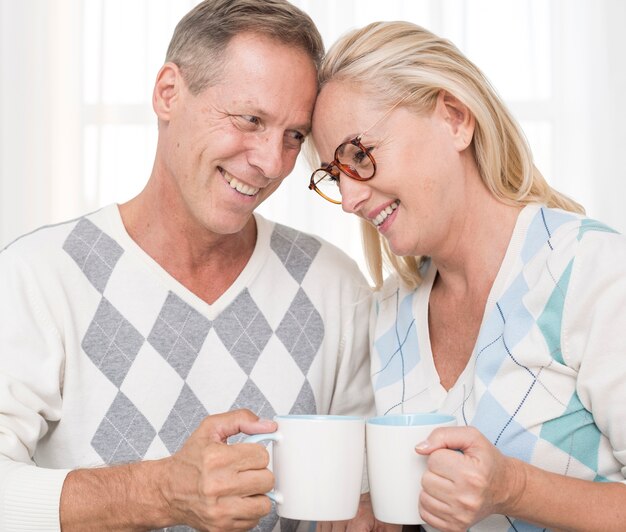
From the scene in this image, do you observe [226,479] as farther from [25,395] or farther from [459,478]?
[25,395]

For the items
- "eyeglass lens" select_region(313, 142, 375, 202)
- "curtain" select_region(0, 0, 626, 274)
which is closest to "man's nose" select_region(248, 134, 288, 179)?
"eyeglass lens" select_region(313, 142, 375, 202)

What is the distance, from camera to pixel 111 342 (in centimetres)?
163

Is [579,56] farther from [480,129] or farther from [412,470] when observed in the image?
[412,470]

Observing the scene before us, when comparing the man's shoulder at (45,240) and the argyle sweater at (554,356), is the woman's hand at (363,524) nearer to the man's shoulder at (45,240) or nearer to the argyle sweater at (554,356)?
the argyle sweater at (554,356)

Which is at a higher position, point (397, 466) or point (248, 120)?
point (248, 120)

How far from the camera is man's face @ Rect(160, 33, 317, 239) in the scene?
1.61 meters

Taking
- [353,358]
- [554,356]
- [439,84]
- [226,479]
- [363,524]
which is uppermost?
[439,84]

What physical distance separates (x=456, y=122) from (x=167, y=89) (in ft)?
1.87

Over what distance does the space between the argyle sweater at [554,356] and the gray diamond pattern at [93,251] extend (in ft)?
2.24

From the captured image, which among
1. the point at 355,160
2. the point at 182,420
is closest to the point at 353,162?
the point at 355,160

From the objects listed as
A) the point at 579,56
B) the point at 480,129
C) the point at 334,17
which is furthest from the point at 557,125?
the point at 480,129

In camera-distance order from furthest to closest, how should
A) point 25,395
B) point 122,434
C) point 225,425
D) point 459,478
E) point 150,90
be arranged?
point 150,90
point 122,434
point 25,395
point 225,425
point 459,478

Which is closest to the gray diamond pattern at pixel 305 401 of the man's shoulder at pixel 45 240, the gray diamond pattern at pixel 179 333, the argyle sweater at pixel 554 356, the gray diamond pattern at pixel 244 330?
the gray diamond pattern at pixel 244 330

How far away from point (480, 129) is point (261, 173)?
41cm
